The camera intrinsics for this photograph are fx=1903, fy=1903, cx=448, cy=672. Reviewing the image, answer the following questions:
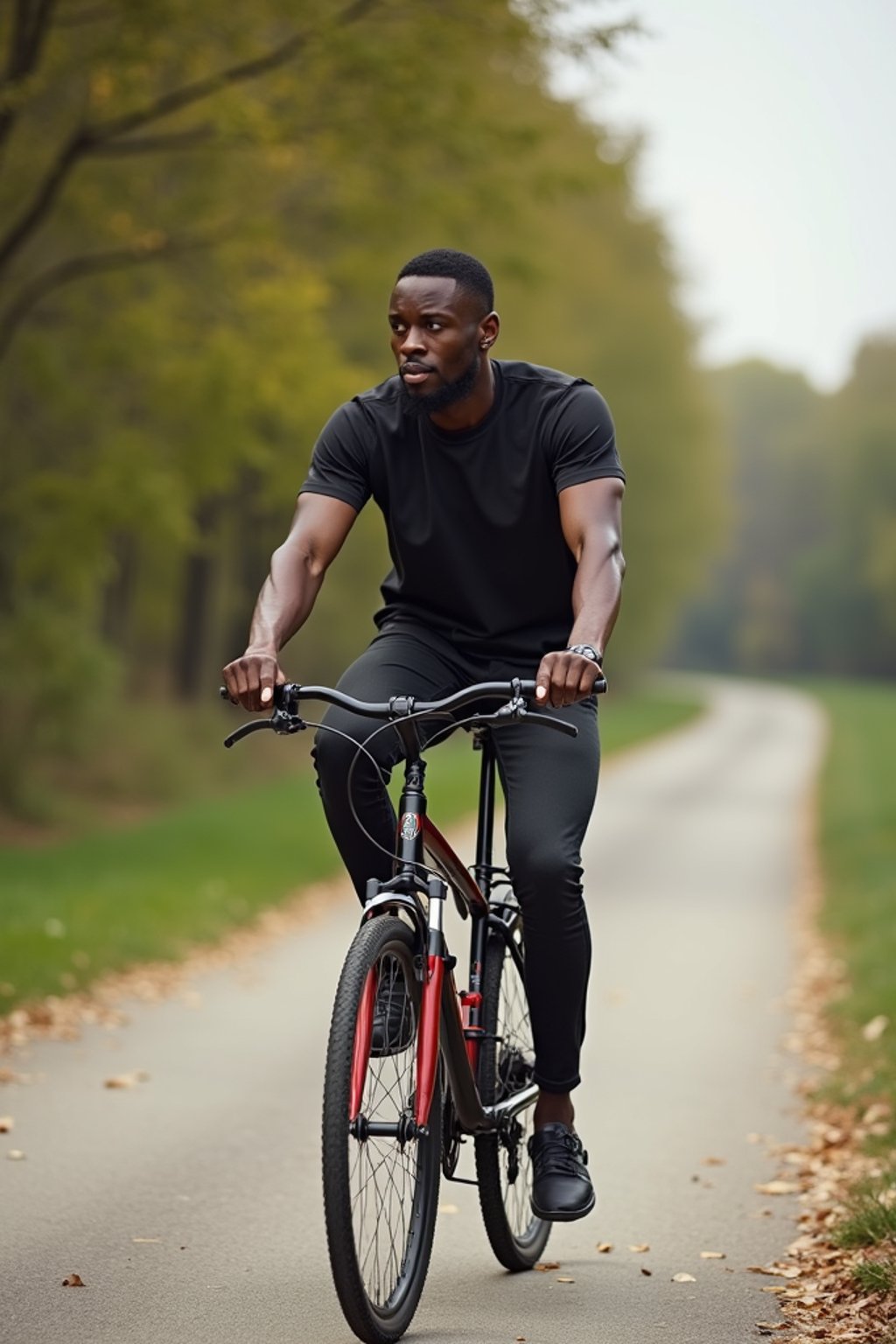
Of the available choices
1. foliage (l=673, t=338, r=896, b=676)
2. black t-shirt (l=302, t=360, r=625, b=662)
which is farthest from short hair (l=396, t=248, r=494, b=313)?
foliage (l=673, t=338, r=896, b=676)

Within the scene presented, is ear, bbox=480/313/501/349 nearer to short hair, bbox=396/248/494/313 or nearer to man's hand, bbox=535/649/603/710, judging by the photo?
short hair, bbox=396/248/494/313

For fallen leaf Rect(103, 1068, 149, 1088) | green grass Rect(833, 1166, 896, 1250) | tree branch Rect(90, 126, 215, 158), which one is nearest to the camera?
green grass Rect(833, 1166, 896, 1250)

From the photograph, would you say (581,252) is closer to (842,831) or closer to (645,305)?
(645,305)

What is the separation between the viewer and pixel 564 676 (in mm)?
3805

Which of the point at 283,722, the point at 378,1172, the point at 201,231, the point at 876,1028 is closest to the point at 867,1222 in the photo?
the point at 378,1172

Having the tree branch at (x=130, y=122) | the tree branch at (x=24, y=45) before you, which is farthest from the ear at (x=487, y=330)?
the tree branch at (x=130, y=122)

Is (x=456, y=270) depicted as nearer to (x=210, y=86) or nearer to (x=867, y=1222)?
(x=867, y=1222)

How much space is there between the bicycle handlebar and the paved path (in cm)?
128

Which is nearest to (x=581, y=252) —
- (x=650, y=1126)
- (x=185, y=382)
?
(x=185, y=382)

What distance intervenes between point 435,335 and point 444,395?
13 centimetres

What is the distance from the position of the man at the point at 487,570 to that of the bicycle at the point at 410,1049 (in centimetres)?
13

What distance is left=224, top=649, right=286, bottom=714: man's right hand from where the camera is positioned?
156 inches

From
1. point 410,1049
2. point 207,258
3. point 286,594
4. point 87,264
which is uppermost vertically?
point 207,258

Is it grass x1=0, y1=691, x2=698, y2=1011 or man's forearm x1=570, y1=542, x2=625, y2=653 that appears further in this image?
grass x1=0, y1=691, x2=698, y2=1011
